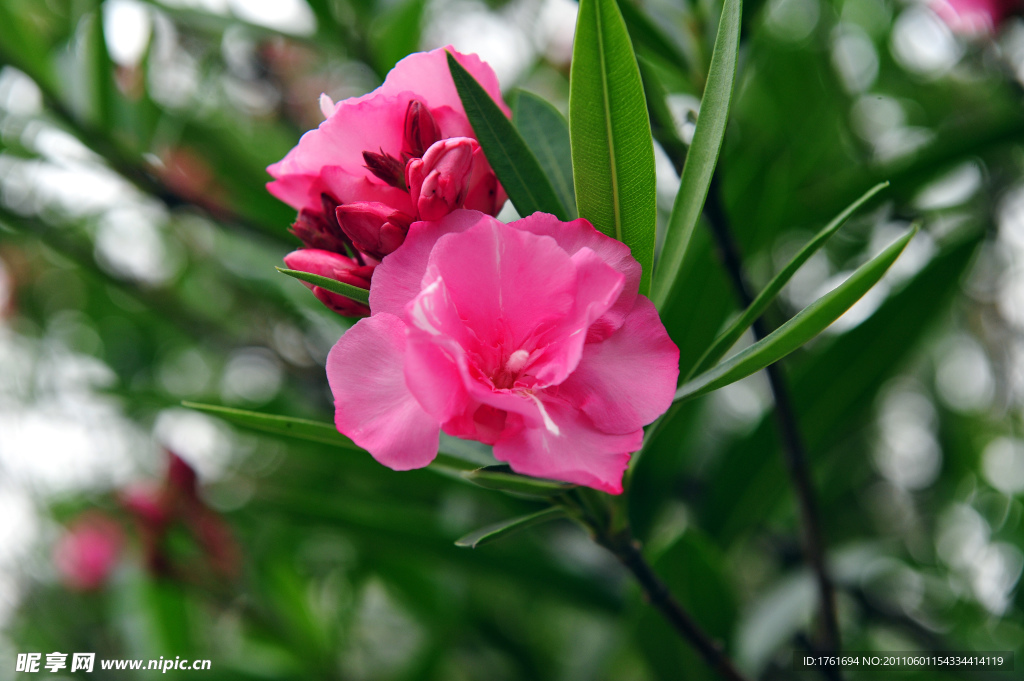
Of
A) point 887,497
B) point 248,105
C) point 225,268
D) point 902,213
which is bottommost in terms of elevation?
point 887,497

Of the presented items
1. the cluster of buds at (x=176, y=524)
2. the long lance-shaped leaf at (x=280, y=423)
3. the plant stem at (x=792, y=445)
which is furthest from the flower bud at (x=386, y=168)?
the cluster of buds at (x=176, y=524)

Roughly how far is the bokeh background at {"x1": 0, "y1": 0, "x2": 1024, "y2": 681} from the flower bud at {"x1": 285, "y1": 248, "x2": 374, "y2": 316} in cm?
29

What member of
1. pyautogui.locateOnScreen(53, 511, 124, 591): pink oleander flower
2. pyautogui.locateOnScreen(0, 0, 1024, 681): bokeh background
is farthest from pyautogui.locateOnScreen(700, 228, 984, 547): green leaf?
pyautogui.locateOnScreen(53, 511, 124, 591): pink oleander flower

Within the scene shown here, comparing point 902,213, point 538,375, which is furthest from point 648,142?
point 902,213

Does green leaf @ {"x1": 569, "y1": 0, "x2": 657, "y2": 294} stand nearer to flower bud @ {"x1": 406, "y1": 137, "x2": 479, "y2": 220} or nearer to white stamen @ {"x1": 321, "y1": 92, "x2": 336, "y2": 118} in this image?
flower bud @ {"x1": 406, "y1": 137, "x2": 479, "y2": 220}

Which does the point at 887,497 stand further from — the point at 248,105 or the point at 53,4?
the point at 53,4

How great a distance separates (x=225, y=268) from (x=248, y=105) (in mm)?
608

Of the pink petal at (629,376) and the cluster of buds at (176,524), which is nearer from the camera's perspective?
Answer: the pink petal at (629,376)

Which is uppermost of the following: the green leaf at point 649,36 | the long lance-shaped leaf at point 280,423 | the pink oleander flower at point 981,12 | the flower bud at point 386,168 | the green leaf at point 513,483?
the pink oleander flower at point 981,12

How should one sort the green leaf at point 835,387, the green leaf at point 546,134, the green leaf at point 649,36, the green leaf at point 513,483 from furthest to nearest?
the green leaf at point 835,387, the green leaf at point 649,36, the green leaf at point 546,134, the green leaf at point 513,483

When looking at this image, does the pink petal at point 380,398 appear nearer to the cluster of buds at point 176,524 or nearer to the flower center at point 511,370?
the flower center at point 511,370

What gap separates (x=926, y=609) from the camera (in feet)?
5.60

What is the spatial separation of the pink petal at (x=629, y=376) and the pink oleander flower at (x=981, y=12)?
1357 millimetres

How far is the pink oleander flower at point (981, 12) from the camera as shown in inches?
53.6
